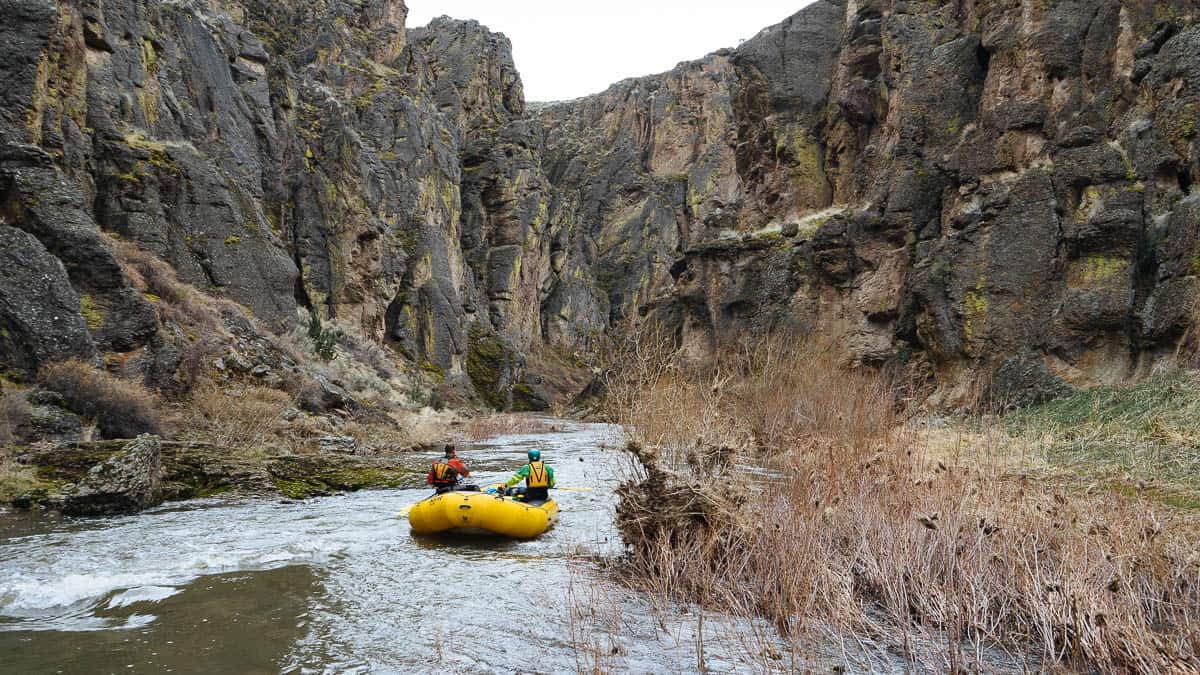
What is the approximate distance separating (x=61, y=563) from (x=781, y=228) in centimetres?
3092

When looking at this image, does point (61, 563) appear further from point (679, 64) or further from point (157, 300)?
point (679, 64)

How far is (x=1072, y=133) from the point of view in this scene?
19.7 m

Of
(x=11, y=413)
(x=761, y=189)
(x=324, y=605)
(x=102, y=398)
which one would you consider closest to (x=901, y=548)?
(x=324, y=605)

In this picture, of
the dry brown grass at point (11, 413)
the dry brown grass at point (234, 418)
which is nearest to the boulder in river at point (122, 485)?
the dry brown grass at point (11, 413)

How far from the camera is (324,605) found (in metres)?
7.24

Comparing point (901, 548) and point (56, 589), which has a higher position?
point (56, 589)

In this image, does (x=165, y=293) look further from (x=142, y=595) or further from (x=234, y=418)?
(x=142, y=595)

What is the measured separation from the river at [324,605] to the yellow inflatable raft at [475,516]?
9.0 inches

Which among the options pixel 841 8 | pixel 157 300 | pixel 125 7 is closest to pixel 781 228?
pixel 841 8

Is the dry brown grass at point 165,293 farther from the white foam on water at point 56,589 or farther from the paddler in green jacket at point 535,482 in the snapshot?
the white foam on water at point 56,589

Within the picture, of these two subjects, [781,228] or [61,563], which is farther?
[781,228]

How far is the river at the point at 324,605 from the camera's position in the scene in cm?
562

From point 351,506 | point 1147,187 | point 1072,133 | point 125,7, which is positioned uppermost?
point 125,7

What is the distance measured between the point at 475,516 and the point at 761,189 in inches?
1227
